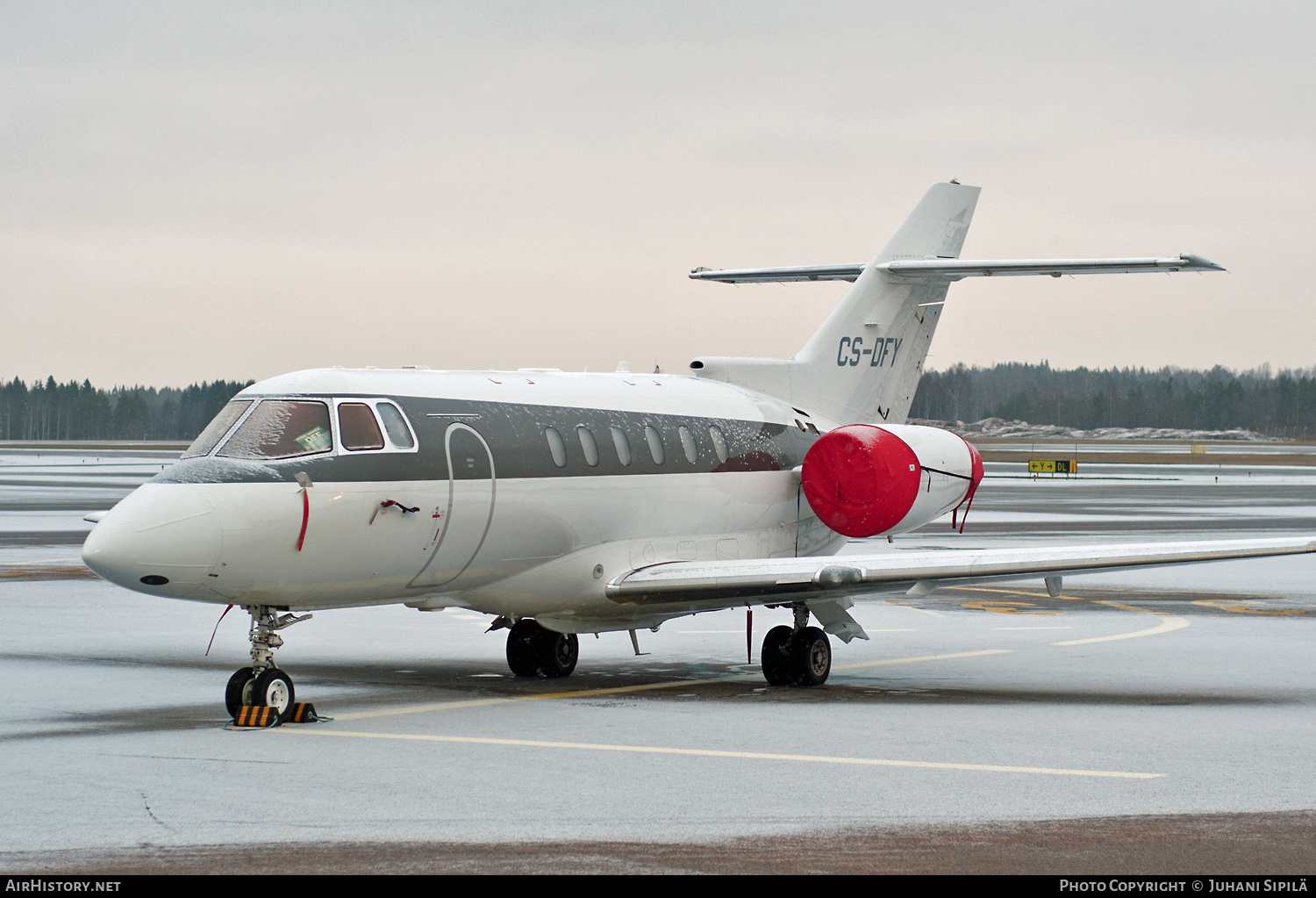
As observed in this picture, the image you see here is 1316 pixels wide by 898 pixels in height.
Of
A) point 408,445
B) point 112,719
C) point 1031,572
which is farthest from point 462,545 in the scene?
point 1031,572

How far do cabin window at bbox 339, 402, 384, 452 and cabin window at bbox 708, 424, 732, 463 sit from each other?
502 centimetres

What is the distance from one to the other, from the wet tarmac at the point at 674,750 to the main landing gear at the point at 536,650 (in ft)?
1.03

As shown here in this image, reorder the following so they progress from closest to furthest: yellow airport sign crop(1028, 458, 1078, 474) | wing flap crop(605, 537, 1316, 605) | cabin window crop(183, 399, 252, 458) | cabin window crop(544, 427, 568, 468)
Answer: cabin window crop(183, 399, 252, 458), wing flap crop(605, 537, 1316, 605), cabin window crop(544, 427, 568, 468), yellow airport sign crop(1028, 458, 1078, 474)

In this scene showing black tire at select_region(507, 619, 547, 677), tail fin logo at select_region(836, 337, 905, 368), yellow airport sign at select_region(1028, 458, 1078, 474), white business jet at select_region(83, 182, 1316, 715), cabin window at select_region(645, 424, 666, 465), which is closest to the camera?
white business jet at select_region(83, 182, 1316, 715)

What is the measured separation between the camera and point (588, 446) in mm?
16312

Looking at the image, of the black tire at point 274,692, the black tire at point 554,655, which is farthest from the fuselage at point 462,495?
the black tire at point 554,655

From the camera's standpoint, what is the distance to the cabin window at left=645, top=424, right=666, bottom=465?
17125 millimetres

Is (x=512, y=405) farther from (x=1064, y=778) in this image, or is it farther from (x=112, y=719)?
(x=1064, y=778)

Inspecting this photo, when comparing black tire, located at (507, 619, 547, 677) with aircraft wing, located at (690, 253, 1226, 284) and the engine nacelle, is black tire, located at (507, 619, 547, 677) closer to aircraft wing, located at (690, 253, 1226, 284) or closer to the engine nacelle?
the engine nacelle

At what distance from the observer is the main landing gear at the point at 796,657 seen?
16.6m

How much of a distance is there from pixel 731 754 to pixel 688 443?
5895 millimetres

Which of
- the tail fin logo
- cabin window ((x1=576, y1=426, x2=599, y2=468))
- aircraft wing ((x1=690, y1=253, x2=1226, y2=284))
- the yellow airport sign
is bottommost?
the yellow airport sign

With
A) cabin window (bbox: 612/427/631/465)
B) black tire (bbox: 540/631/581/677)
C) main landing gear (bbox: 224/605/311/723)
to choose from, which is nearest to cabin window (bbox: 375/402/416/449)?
main landing gear (bbox: 224/605/311/723)
